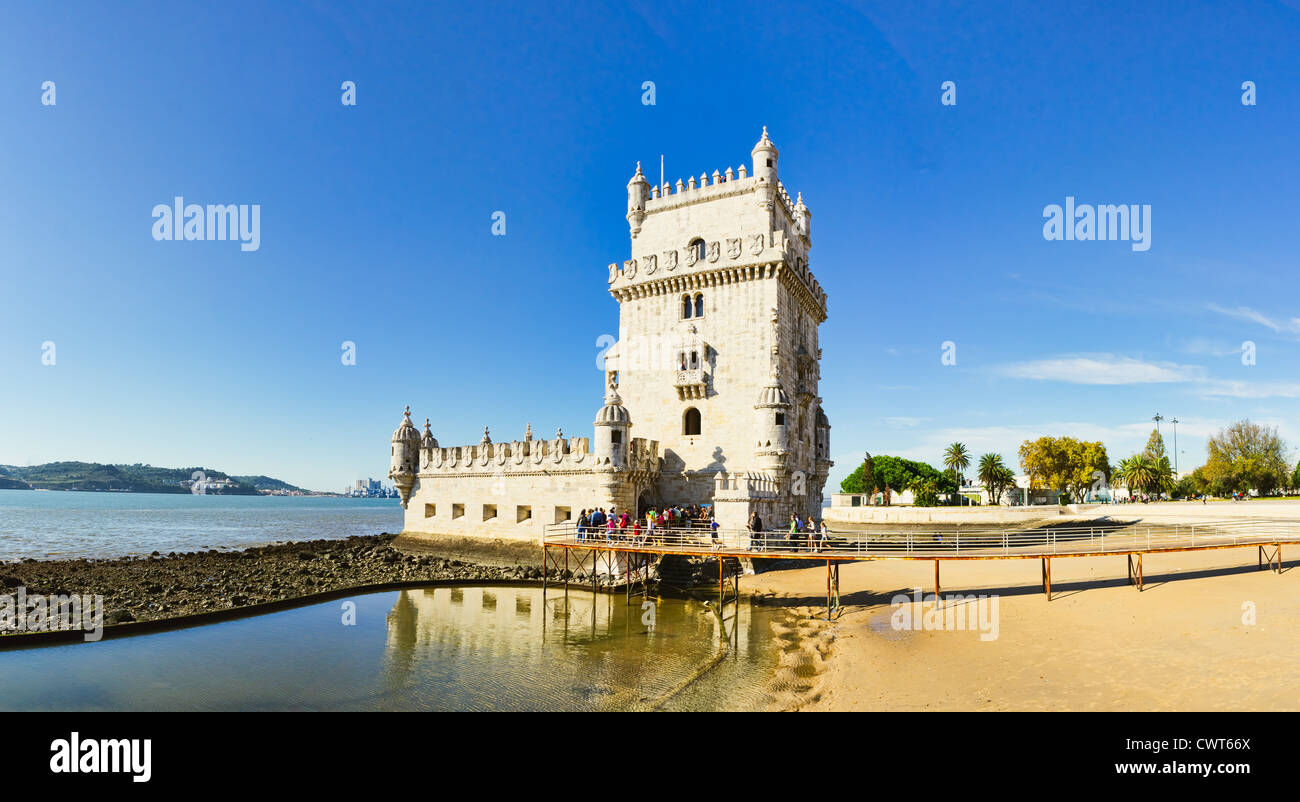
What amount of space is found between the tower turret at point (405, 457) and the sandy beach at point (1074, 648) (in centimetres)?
2268

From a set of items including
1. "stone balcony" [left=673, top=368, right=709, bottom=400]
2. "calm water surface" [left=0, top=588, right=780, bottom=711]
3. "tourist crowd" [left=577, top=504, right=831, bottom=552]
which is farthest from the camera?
"stone balcony" [left=673, top=368, right=709, bottom=400]

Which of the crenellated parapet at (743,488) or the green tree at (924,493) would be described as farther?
the green tree at (924,493)

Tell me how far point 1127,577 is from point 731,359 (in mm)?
17415

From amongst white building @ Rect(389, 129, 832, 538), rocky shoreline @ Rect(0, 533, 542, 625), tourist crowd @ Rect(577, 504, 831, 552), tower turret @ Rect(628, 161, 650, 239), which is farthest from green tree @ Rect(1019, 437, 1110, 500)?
rocky shoreline @ Rect(0, 533, 542, 625)

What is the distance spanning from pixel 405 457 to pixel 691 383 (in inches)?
677

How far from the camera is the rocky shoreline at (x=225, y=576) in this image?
21.9 meters

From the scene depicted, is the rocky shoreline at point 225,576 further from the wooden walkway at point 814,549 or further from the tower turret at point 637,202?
the tower turret at point 637,202

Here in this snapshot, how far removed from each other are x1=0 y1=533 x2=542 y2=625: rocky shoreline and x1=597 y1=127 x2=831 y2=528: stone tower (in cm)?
1022

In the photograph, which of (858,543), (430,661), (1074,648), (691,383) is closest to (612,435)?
(691,383)

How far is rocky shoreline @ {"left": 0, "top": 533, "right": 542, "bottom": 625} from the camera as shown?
21.9m

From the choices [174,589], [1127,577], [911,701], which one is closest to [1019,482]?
[1127,577]

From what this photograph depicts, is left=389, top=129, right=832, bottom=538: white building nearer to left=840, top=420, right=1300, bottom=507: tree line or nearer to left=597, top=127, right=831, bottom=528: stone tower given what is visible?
left=597, top=127, right=831, bottom=528: stone tower

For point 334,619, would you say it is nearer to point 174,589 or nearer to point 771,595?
point 174,589

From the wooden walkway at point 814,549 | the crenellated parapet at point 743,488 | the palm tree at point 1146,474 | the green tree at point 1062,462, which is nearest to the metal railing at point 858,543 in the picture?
A: the wooden walkway at point 814,549
